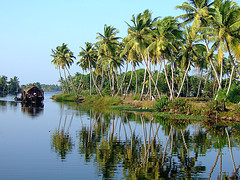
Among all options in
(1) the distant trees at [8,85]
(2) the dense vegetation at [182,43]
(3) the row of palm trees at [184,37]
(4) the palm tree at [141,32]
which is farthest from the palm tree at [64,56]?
(1) the distant trees at [8,85]

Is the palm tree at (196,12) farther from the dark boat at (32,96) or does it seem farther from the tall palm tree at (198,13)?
the dark boat at (32,96)

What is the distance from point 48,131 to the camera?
21.7m

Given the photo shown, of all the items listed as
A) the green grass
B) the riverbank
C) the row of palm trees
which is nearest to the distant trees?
the green grass

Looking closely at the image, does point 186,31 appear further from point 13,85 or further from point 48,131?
point 13,85

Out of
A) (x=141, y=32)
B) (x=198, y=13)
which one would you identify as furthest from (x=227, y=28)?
(x=141, y=32)

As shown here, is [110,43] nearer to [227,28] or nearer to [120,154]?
[227,28]

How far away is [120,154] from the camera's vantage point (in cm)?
1384

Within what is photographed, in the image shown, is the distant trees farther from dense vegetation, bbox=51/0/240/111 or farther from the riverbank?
the riverbank

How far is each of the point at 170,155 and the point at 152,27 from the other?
2992cm

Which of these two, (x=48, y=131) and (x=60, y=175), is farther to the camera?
(x=48, y=131)

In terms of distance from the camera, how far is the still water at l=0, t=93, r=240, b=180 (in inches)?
428

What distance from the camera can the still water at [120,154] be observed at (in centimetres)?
1086

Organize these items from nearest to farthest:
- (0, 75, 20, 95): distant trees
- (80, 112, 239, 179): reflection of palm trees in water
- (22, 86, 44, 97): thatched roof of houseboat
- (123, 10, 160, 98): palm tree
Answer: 1. (80, 112, 239, 179): reflection of palm trees in water
2. (123, 10, 160, 98): palm tree
3. (22, 86, 44, 97): thatched roof of houseboat
4. (0, 75, 20, 95): distant trees

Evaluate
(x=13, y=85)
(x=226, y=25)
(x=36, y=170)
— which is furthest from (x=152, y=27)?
(x=13, y=85)
